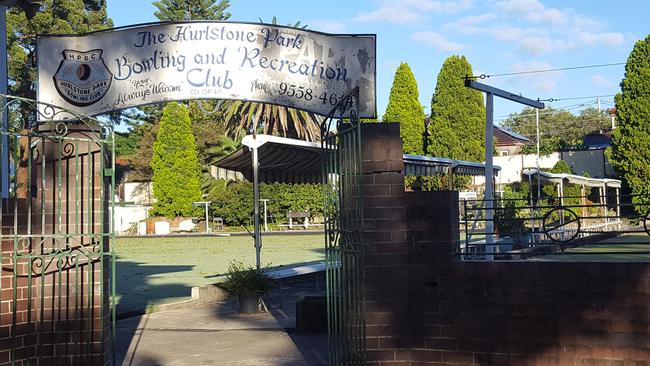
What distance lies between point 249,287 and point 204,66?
4.70 meters

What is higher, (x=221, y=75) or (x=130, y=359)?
(x=221, y=75)

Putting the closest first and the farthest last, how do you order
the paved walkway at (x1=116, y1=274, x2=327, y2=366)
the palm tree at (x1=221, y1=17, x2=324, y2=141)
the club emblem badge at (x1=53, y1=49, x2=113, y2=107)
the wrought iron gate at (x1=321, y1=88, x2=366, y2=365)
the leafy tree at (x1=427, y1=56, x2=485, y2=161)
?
the wrought iron gate at (x1=321, y1=88, x2=366, y2=365) < the paved walkway at (x1=116, y1=274, x2=327, y2=366) < the club emblem badge at (x1=53, y1=49, x2=113, y2=107) < the palm tree at (x1=221, y1=17, x2=324, y2=141) < the leafy tree at (x1=427, y1=56, x2=485, y2=161)

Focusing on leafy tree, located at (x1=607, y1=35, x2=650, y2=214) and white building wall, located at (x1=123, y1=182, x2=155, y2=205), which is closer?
leafy tree, located at (x1=607, y1=35, x2=650, y2=214)

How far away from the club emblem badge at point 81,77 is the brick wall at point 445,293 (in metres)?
3.71

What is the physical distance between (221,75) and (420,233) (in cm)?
324

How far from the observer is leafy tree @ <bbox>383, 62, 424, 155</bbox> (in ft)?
164

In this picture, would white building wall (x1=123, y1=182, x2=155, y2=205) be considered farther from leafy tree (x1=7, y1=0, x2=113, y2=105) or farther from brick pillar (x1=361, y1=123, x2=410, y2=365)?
brick pillar (x1=361, y1=123, x2=410, y2=365)

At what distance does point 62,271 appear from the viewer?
7.43 meters

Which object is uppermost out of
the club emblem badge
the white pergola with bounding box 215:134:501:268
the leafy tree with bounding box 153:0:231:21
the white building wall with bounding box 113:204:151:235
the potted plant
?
the leafy tree with bounding box 153:0:231:21

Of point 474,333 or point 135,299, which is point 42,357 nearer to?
point 474,333

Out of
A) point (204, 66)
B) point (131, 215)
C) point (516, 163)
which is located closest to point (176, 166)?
point (131, 215)

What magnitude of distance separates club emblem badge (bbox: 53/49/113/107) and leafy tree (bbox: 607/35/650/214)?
115 ft

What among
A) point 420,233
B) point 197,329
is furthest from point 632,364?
point 197,329

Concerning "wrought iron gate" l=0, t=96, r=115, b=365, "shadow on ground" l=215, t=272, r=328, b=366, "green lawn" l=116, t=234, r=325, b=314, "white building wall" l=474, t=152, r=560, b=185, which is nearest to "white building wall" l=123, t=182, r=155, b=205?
"green lawn" l=116, t=234, r=325, b=314
